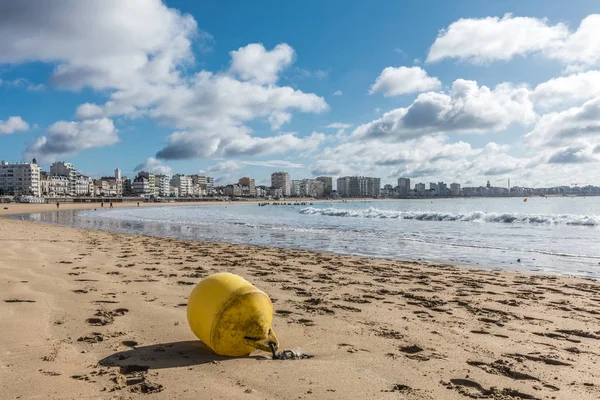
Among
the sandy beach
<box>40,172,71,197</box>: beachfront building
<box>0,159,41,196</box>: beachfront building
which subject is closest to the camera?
the sandy beach

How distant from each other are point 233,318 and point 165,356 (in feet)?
2.76

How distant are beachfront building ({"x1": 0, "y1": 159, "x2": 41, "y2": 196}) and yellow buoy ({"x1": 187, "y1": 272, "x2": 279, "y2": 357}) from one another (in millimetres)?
194080

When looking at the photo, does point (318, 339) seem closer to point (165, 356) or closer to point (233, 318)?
point (233, 318)

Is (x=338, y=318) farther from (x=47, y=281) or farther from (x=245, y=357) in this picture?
(x=47, y=281)

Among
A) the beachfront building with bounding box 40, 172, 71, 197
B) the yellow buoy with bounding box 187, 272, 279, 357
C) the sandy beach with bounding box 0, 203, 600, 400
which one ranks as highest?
the beachfront building with bounding box 40, 172, 71, 197

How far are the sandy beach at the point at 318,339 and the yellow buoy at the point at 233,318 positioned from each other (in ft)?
0.51

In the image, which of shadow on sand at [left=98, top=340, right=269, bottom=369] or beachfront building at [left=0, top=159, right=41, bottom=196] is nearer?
shadow on sand at [left=98, top=340, right=269, bottom=369]

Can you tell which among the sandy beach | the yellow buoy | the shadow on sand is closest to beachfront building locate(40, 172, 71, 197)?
the sandy beach

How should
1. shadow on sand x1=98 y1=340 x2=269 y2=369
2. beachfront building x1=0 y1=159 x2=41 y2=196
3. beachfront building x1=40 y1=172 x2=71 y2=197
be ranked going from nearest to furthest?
shadow on sand x1=98 y1=340 x2=269 y2=369 → beachfront building x1=0 y1=159 x2=41 y2=196 → beachfront building x1=40 y1=172 x2=71 y2=197

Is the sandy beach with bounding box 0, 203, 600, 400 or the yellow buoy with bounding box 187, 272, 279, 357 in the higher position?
the yellow buoy with bounding box 187, 272, 279, 357

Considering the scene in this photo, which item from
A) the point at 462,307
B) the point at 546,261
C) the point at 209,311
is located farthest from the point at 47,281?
the point at 546,261

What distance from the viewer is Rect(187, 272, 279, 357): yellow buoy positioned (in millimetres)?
4184

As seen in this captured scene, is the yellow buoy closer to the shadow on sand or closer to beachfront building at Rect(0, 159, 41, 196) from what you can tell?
the shadow on sand

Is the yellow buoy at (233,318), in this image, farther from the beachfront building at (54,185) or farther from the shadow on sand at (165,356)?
the beachfront building at (54,185)
